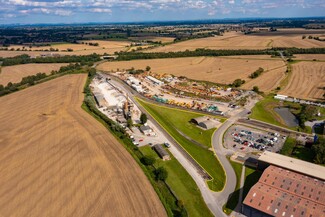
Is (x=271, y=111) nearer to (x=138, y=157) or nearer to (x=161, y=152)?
(x=161, y=152)

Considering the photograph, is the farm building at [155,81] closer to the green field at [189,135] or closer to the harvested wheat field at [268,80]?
the green field at [189,135]

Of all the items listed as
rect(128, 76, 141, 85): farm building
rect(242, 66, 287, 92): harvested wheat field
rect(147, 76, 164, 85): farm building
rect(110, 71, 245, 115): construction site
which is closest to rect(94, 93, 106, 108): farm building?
rect(110, 71, 245, 115): construction site

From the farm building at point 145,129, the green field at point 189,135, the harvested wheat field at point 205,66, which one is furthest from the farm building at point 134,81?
the farm building at point 145,129

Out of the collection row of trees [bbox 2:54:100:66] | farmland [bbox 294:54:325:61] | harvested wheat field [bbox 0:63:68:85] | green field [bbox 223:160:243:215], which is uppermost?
row of trees [bbox 2:54:100:66]

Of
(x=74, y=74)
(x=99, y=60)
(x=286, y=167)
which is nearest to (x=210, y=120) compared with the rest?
(x=286, y=167)

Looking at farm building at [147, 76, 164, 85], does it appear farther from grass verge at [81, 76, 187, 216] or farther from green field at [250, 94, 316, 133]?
green field at [250, 94, 316, 133]

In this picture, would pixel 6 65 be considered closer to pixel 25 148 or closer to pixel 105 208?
pixel 25 148
